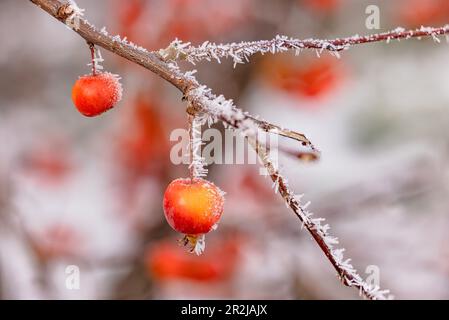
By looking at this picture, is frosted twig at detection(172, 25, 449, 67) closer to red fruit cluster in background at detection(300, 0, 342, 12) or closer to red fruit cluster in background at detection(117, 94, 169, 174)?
red fruit cluster in background at detection(117, 94, 169, 174)

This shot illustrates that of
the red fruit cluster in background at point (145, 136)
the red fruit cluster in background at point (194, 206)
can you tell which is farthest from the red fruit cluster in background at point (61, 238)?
the red fruit cluster in background at point (194, 206)

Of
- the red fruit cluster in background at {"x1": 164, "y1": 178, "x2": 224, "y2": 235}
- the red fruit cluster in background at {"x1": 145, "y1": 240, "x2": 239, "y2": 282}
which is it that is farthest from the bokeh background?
the red fruit cluster in background at {"x1": 164, "y1": 178, "x2": 224, "y2": 235}

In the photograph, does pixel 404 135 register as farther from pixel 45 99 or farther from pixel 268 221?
pixel 45 99

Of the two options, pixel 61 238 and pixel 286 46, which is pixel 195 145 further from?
pixel 61 238

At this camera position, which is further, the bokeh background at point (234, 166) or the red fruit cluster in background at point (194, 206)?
the bokeh background at point (234, 166)

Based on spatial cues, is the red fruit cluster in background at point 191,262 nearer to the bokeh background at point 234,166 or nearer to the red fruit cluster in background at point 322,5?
the bokeh background at point 234,166

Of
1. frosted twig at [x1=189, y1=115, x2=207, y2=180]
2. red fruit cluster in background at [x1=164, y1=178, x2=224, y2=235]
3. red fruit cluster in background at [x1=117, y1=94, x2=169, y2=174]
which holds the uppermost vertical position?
red fruit cluster in background at [x1=117, y1=94, x2=169, y2=174]

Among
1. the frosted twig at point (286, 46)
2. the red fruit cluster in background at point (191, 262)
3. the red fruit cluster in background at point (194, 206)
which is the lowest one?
the red fruit cluster in background at point (194, 206)
